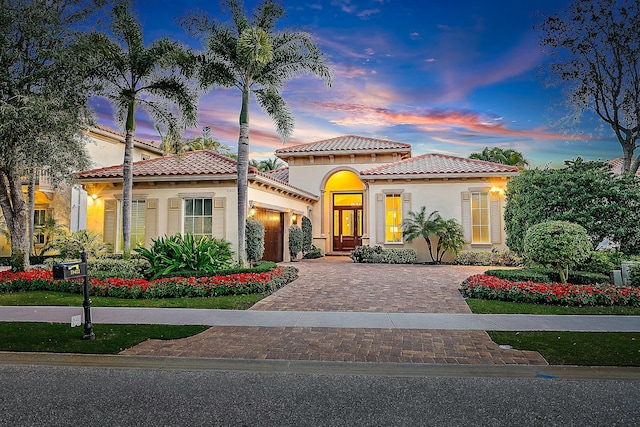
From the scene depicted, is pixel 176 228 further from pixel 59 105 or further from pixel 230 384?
pixel 230 384

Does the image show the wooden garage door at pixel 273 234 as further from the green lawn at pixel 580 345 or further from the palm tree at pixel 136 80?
the green lawn at pixel 580 345

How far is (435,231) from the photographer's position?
1794cm

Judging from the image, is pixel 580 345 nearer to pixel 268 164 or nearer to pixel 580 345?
pixel 580 345

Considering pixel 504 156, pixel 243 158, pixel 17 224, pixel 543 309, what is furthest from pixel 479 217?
pixel 17 224

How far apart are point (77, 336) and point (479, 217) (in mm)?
17064

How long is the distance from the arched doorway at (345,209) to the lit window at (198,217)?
34.9ft

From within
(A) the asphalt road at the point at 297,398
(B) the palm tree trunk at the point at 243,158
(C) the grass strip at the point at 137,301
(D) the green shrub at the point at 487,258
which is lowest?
(A) the asphalt road at the point at 297,398

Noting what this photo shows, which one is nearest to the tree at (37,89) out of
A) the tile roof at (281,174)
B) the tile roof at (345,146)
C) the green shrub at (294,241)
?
the green shrub at (294,241)

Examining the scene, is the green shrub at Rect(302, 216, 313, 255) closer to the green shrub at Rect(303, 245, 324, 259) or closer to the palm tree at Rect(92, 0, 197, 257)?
the green shrub at Rect(303, 245, 324, 259)

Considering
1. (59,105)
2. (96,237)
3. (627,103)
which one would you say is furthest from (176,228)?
(627,103)

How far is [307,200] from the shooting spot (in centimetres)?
2347

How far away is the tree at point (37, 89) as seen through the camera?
11.1 meters

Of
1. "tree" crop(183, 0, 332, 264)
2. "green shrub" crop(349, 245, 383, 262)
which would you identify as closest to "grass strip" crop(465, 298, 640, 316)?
"tree" crop(183, 0, 332, 264)

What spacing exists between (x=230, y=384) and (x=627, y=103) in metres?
19.0
